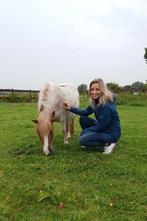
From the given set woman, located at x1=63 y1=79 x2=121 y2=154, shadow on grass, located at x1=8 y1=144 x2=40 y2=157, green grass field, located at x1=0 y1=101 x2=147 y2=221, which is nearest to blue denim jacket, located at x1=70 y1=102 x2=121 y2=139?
woman, located at x1=63 y1=79 x2=121 y2=154

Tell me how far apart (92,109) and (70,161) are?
1.58m

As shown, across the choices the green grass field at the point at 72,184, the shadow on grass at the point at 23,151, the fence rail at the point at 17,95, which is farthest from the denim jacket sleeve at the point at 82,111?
the fence rail at the point at 17,95

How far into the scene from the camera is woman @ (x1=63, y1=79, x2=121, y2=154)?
8.84 m

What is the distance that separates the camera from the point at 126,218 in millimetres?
5281

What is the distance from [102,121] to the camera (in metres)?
8.86

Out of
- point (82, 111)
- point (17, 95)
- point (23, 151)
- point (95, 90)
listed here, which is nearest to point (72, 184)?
point (95, 90)

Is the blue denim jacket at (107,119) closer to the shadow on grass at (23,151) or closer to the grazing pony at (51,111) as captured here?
the grazing pony at (51,111)

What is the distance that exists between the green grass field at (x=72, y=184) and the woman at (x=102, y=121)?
0.25 metres

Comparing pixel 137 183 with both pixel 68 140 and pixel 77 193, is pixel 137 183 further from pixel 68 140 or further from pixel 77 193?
pixel 68 140

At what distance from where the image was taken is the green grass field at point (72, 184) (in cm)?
547

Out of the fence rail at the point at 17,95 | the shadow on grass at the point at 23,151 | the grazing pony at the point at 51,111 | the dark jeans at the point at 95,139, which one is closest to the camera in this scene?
the grazing pony at the point at 51,111

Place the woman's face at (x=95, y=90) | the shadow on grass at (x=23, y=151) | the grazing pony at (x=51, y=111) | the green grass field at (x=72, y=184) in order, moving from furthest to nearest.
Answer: the shadow on grass at (x=23, y=151), the woman's face at (x=95, y=90), the grazing pony at (x=51, y=111), the green grass field at (x=72, y=184)

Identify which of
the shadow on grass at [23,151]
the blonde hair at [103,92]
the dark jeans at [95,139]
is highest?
the blonde hair at [103,92]

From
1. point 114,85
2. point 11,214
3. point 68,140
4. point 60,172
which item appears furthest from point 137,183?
point 114,85
